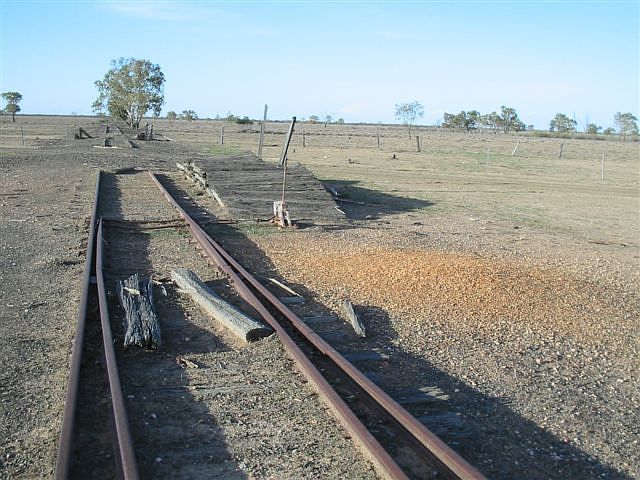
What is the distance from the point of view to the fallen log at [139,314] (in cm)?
597

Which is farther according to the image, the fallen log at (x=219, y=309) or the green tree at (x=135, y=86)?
the green tree at (x=135, y=86)

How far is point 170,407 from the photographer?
492cm

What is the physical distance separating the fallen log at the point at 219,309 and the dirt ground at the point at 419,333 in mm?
160

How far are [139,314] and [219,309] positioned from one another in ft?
2.54

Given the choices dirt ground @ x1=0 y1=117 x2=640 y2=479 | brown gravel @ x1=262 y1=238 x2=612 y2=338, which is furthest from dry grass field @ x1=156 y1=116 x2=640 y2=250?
brown gravel @ x1=262 y1=238 x2=612 y2=338

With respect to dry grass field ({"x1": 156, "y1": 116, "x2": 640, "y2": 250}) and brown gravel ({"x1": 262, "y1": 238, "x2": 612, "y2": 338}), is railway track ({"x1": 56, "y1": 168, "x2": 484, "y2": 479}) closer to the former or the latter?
brown gravel ({"x1": 262, "y1": 238, "x2": 612, "y2": 338})

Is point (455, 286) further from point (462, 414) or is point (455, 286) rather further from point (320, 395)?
point (320, 395)

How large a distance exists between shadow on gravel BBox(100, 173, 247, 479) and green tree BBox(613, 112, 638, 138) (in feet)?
372

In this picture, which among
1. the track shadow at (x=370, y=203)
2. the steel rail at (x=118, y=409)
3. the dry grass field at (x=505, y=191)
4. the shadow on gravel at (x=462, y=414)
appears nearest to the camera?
the steel rail at (x=118, y=409)

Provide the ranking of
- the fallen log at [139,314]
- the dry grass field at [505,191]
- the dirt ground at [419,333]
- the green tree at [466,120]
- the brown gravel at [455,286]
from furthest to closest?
the green tree at [466,120], the dry grass field at [505,191], the brown gravel at [455,286], the fallen log at [139,314], the dirt ground at [419,333]

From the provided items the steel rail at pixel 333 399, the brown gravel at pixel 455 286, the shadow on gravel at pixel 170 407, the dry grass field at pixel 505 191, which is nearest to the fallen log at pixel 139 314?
the shadow on gravel at pixel 170 407

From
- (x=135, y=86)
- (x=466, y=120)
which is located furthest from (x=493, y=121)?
(x=135, y=86)

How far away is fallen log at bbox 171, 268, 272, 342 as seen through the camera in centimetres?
629

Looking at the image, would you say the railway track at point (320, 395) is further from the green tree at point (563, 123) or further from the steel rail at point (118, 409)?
the green tree at point (563, 123)
